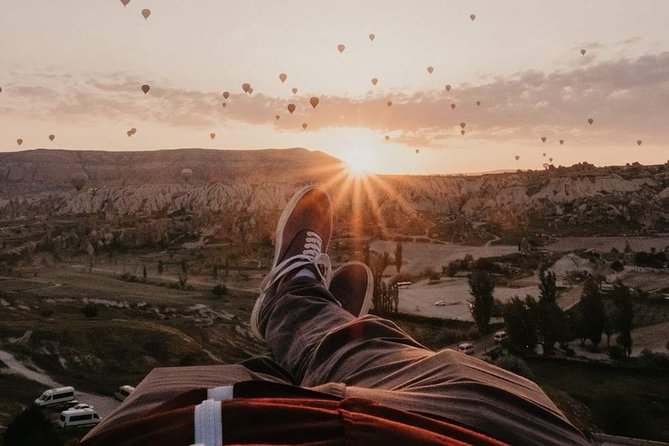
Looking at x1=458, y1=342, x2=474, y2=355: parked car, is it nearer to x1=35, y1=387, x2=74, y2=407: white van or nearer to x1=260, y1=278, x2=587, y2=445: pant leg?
x1=35, y1=387, x2=74, y2=407: white van

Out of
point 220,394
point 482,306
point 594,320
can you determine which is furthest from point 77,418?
point 594,320

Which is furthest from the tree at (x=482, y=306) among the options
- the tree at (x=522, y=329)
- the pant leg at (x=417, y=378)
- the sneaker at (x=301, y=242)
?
the pant leg at (x=417, y=378)

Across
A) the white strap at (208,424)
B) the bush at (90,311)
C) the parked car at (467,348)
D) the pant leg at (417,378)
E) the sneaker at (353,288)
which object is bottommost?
the parked car at (467,348)

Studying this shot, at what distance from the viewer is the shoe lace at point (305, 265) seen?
3.35 m

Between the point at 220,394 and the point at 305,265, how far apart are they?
242cm

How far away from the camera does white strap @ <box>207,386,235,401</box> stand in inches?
41.3

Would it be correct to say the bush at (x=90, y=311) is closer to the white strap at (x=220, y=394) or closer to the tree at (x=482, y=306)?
the tree at (x=482, y=306)

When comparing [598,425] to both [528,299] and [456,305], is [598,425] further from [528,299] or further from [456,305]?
[456,305]

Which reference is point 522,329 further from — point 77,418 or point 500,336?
point 77,418

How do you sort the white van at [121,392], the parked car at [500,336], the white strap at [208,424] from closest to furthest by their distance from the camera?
the white strap at [208,424]
the white van at [121,392]
the parked car at [500,336]

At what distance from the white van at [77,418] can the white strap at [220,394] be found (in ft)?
30.1

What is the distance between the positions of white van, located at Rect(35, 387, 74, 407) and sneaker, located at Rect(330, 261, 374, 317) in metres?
7.77

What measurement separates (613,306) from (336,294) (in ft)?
64.4

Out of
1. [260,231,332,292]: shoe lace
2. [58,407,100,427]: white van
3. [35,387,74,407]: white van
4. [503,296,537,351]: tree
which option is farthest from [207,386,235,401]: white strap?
[503,296,537,351]: tree
